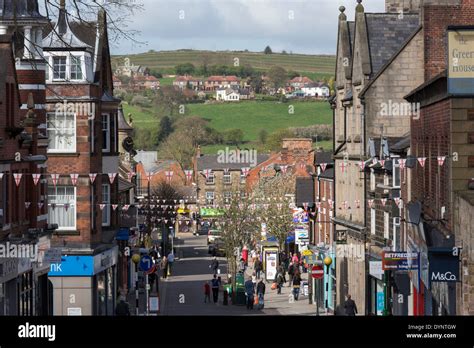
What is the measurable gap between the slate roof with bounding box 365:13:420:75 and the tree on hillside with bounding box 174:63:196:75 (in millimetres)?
33856

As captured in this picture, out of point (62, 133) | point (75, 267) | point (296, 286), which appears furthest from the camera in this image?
point (296, 286)

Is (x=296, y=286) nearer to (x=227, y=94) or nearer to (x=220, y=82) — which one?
(x=220, y=82)

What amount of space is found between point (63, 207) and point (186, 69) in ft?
118

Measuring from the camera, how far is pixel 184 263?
3600 inches

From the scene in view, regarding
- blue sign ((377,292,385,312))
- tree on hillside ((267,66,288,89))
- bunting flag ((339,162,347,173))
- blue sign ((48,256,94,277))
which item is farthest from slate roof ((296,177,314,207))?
blue sign ((377,292,385,312))

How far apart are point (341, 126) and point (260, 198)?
1463 inches

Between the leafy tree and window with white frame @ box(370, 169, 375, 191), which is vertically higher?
the leafy tree

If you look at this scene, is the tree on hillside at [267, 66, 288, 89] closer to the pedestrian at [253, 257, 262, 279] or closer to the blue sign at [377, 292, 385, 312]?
the pedestrian at [253, 257, 262, 279]

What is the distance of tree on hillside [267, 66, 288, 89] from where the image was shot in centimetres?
8128

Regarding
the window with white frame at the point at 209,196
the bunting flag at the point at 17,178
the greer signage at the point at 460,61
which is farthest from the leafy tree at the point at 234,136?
the greer signage at the point at 460,61

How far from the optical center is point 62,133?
48094mm

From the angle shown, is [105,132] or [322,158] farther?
[322,158]

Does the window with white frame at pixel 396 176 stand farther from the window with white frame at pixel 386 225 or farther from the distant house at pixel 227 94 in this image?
the distant house at pixel 227 94

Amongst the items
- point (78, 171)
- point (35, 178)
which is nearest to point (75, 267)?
point (78, 171)
